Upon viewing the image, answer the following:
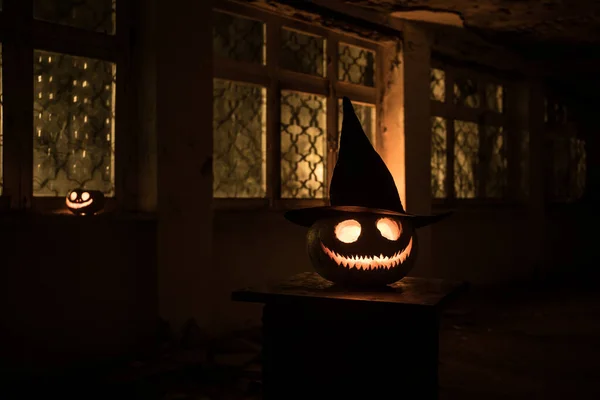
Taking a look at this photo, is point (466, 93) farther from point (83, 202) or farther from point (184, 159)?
point (83, 202)

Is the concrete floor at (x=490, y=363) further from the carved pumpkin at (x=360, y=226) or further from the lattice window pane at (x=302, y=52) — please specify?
the lattice window pane at (x=302, y=52)

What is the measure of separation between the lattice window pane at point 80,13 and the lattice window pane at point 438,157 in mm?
4318

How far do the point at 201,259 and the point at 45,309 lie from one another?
48.6 inches

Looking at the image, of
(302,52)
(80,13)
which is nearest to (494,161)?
(302,52)

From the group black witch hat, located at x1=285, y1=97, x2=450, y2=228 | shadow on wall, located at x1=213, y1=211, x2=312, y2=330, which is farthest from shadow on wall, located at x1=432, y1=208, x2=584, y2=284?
black witch hat, located at x1=285, y1=97, x2=450, y2=228

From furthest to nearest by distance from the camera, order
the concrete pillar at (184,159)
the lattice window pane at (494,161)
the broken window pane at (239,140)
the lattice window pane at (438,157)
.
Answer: the lattice window pane at (494,161) < the lattice window pane at (438,157) < the broken window pane at (239,140) < the concrete pillar at (184,159)

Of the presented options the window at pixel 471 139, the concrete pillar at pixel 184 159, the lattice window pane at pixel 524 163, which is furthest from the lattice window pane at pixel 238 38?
the lattice window pane at pixel 524 163

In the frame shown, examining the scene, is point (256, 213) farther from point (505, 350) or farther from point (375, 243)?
point (375, 243)

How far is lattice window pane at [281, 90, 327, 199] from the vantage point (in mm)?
5773

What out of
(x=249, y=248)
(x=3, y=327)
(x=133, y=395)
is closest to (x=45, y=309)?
(x=3, y=327)

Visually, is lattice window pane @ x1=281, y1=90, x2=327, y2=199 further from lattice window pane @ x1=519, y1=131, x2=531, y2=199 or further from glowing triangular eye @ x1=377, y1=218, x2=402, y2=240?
lattice window pane @ x1=519, y1=131, x2=531, y2=199

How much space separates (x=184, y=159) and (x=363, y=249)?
235 cm

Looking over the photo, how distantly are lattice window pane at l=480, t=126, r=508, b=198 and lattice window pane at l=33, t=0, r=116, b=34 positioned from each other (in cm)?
554

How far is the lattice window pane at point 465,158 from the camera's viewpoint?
7879mm
